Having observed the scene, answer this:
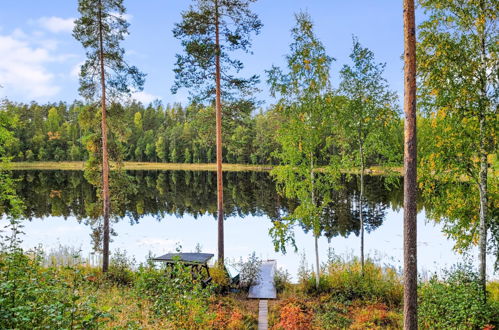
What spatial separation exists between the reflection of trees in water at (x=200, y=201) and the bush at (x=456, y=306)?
1491cm

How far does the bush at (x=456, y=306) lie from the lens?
819 centimetres

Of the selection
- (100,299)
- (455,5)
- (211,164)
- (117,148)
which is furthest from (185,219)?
(211,164)

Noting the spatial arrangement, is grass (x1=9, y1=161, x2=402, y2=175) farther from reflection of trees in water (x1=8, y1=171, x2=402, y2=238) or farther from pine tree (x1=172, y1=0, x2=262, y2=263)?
pine tree (x1=172, y1=0, x2=262, y2=263)

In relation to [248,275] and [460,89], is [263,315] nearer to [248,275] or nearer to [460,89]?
[248,275]

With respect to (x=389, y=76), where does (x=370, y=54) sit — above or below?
above

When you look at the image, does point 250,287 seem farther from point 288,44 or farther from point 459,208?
point 288,44

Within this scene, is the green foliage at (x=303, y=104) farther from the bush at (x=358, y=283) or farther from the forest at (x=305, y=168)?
the bush at (x=358, y=283)

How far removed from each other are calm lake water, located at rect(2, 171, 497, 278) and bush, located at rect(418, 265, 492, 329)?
4127mm

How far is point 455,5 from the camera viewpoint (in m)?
9.81

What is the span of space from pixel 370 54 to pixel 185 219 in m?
22.3

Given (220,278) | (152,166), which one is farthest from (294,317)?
(152,166)

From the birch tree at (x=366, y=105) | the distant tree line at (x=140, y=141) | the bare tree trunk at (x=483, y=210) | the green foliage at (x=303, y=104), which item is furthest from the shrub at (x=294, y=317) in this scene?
the distant tree line at (x=140, y=141)

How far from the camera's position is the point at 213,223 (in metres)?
29.7

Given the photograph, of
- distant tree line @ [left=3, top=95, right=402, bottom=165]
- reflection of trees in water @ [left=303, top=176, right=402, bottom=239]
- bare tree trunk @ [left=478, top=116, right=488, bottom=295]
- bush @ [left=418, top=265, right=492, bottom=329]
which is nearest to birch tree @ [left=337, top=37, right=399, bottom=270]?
bare tree trunk @ [left=478, top=116, right=488, bottom=295]
